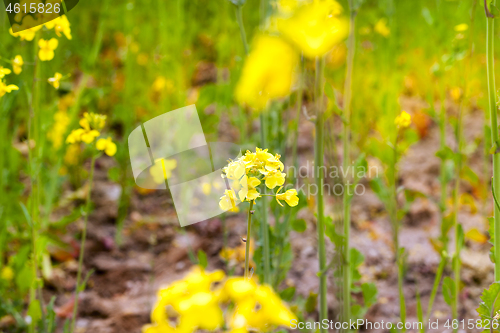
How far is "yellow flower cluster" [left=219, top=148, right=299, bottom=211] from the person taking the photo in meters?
0.58

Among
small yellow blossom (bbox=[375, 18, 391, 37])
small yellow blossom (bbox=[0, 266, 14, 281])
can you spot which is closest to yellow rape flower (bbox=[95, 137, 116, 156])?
small yellow blossom (bbox=[0, 266, 14, 281])

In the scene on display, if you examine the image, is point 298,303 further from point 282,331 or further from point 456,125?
point 456,125

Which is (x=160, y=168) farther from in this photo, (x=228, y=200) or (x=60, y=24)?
(x=228, y=200)

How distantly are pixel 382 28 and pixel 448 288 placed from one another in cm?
136

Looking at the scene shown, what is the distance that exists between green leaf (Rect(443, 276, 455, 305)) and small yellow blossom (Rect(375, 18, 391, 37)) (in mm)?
1329

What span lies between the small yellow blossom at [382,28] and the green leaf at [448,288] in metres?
1.33

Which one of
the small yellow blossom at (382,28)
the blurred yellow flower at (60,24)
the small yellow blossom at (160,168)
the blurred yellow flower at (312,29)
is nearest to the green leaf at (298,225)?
the blurred yellow flower at (312,29)

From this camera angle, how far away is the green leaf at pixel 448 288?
1.05m

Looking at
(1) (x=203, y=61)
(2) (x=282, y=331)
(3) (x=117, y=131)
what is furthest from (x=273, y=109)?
(1) (x=203, y=61)

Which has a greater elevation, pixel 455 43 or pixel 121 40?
pixel 121 40

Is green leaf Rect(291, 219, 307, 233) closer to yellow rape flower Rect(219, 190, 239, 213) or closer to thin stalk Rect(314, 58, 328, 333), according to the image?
thin stalk Rect(314, 58, 328, 333)

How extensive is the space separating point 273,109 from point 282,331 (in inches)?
35.7

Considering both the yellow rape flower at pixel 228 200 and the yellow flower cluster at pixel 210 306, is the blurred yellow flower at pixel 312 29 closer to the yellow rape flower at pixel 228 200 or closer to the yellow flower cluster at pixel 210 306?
the yellow rape flower at pixel 228 200

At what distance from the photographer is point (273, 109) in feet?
5.53
